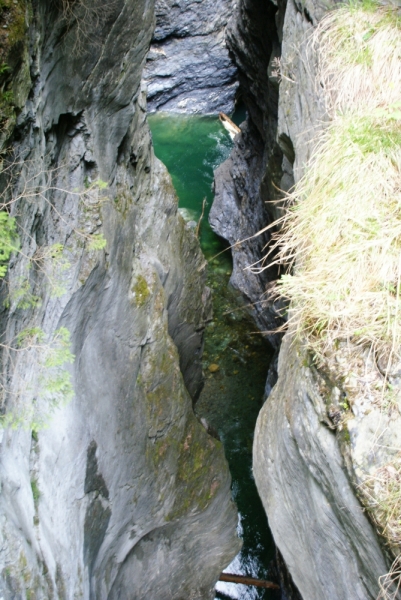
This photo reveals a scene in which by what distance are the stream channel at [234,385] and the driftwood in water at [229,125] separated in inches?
91.0

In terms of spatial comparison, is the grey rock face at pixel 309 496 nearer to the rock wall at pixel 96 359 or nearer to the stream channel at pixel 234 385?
the rock wall at pixel 96 359

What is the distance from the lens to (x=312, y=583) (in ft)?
14.0

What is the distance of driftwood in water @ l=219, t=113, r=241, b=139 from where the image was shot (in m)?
18.1

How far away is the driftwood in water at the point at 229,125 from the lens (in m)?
18.1

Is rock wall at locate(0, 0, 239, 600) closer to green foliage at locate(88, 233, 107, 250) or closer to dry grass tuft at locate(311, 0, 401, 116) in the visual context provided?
green foliage at locate(88, 233, 107, 250)

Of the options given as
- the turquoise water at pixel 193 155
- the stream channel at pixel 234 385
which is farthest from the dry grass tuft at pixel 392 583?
the turquoise water at pixel 193 155

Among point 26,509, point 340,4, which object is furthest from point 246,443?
point 340,4

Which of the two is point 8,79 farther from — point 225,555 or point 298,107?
point 225,555

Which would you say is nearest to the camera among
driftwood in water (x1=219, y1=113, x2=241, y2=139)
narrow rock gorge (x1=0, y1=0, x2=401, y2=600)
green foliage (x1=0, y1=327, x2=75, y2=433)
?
narrow rock gorge (x1=0, y1=0, x2=401, y2=600)

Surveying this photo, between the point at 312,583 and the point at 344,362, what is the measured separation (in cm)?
220

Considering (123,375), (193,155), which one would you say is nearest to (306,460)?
(123,375)

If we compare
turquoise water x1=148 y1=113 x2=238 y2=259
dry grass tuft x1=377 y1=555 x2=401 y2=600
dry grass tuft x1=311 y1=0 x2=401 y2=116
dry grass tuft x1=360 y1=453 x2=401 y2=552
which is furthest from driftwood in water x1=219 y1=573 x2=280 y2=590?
turquoise water x1=148 y1=113 x2=238 y2=259

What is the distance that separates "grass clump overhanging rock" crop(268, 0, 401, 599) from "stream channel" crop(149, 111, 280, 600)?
4.94 m

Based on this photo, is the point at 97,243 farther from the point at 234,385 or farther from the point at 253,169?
the point at 253,169
